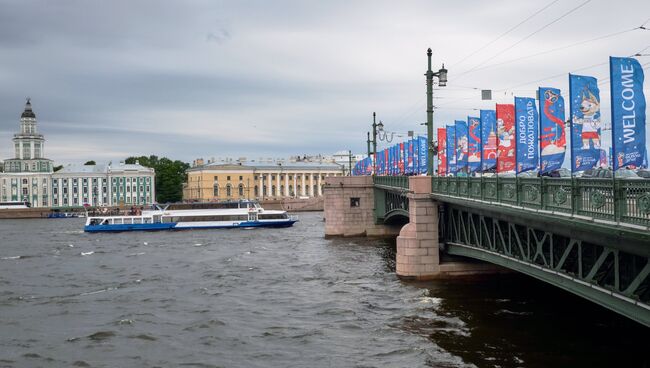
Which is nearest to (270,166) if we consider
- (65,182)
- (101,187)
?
(101,187)

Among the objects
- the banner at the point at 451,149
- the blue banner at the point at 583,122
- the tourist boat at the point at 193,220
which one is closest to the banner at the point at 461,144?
the banner at the point at 451,149

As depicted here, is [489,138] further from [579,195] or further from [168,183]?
[168,183]

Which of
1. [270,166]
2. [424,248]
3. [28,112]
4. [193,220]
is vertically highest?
[28,112]

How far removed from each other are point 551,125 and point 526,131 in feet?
5.36

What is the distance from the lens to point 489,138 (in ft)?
73.4

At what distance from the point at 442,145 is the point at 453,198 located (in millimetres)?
8958

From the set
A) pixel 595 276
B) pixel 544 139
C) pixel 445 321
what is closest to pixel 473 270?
Answer: pixel 445 321

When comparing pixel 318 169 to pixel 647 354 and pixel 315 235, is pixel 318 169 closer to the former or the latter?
pixel 315 235

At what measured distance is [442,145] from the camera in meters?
30.7

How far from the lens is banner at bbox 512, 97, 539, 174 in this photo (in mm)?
18656

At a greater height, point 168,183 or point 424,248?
point 168,183

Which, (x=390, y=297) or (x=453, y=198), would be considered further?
(x=390, y=297)

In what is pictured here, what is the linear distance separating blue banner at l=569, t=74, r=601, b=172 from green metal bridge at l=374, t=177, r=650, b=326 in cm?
97

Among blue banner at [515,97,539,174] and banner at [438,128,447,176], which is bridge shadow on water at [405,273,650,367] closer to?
blue banner at [515,97,539,174]
